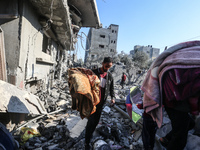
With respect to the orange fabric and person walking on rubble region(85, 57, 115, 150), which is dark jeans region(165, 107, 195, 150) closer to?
the orange fabric

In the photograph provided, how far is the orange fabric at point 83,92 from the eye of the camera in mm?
1772

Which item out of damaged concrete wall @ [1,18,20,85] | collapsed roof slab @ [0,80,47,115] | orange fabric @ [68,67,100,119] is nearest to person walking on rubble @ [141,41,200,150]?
orange fabric @ [68,67,100,119]

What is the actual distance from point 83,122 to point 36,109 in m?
1.41

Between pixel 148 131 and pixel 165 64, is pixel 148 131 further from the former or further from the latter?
pixel 165 64

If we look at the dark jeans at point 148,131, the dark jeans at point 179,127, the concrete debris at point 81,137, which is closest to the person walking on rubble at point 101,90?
the concrete debris at point 81,137

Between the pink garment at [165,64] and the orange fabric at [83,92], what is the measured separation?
845 millimetres

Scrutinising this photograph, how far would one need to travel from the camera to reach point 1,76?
2590mm

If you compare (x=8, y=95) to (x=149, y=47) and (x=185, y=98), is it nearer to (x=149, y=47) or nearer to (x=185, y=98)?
(x=185, y=98)

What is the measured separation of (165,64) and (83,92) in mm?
1159

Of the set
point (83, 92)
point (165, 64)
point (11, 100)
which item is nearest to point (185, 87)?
point (165, 64)

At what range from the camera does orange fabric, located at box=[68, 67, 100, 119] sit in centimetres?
177

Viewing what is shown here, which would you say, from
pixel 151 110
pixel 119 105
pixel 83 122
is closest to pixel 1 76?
pixel 83 122

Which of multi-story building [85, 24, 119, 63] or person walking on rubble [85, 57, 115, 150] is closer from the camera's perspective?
person walking on rubble [85, 57, 115, 150]

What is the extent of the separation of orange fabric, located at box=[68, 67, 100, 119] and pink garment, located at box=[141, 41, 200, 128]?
845 mm
